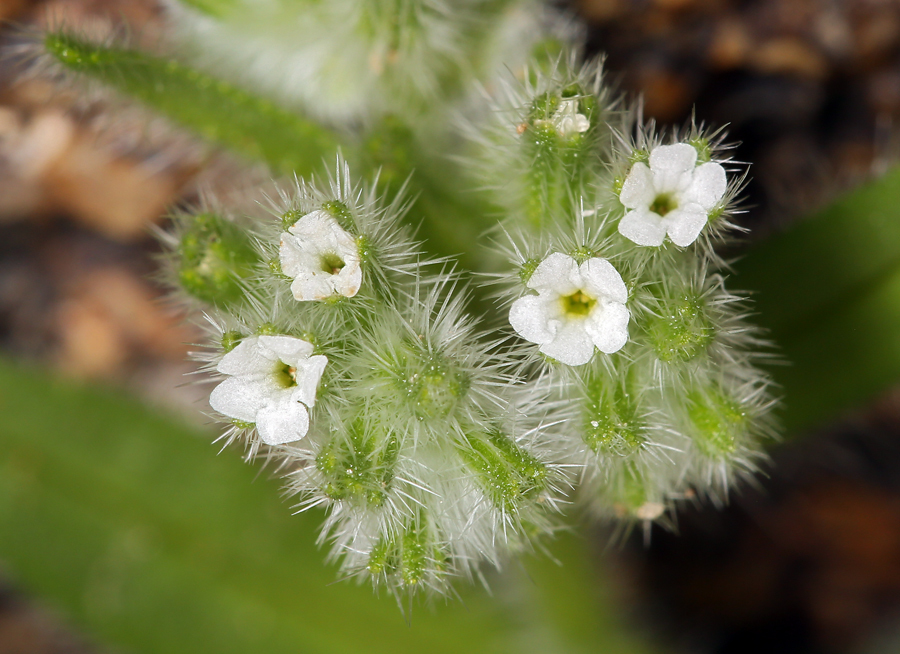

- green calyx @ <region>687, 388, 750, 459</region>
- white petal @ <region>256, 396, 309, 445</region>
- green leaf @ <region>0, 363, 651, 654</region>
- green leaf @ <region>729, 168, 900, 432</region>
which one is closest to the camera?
white petal @ <region>256, 396, 309, 445</region>

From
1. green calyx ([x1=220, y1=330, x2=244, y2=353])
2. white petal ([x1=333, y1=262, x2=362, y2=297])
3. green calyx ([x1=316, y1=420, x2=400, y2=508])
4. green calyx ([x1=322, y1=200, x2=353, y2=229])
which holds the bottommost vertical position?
green calyx ([x1=316, y1=420, x2=400, y2=508])

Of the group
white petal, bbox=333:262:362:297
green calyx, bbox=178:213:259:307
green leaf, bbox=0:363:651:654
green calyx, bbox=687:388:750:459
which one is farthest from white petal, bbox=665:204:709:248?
green leaf, bbox=0:363:651:654

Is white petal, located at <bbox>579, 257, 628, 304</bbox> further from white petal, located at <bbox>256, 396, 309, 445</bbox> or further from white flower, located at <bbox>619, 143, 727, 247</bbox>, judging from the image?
white petal, located at <bbox>256, 396, 309, 445</bbox>

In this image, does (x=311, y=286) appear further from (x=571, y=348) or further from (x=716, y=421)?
(x=716, y=421)

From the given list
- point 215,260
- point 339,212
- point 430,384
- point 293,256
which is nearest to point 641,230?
point 430,384

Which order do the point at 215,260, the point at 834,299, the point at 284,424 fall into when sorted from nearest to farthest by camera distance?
the point at 284,424 < the point at 215,260 < the point at 834,299

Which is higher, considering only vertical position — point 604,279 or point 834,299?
point 834,299

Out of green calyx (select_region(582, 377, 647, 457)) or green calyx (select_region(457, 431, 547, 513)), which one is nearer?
green calyx (select_region(457, 431, 547, 513))
